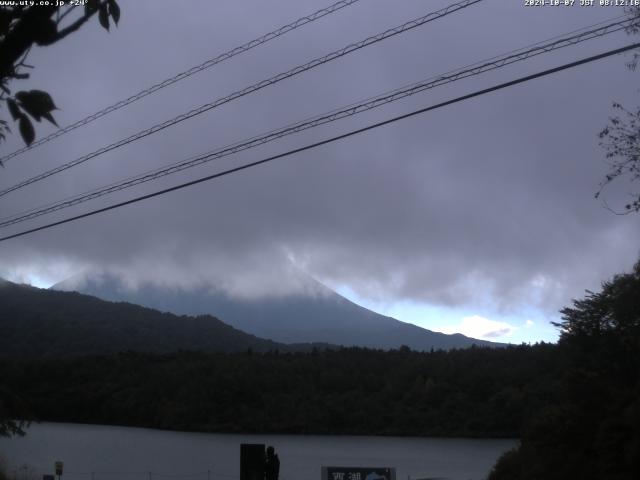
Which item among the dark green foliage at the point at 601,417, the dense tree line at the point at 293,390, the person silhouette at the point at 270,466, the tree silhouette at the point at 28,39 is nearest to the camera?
the tree silhouette at the point at 28,39

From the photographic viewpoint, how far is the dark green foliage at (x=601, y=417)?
15.1 meters

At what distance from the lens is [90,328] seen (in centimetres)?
7550

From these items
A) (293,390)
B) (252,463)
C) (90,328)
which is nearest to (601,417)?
(252,463)

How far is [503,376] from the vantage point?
5250 cm

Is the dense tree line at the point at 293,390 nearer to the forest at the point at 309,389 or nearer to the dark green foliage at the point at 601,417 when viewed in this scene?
the forest at the point at 309,389

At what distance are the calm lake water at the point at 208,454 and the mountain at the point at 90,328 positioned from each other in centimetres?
700

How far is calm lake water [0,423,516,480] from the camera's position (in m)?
41.9

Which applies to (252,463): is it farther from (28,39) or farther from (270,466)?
(28,39)

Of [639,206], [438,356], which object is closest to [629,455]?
[639,206]

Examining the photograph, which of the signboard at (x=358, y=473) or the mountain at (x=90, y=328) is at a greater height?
the mountain at (x=90, y=328)

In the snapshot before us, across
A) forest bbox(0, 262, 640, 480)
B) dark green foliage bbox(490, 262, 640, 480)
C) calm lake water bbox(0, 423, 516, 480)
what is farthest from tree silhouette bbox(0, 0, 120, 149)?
calm lake water bbox(0, 423, 516, 480)

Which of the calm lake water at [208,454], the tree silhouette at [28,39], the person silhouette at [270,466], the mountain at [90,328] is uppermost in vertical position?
the mountain at [90,328]

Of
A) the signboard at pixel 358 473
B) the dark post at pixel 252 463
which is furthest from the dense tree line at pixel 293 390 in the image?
the dark post at pixel 252 463

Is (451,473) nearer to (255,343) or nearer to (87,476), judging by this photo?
(87,476)
